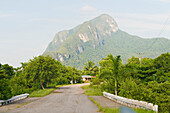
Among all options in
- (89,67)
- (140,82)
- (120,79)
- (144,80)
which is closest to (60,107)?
(120,79)

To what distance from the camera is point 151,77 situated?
4062cm

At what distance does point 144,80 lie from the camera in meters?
41.3

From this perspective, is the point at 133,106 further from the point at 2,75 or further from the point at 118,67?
the point at 2,75

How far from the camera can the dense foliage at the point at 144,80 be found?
2107 cm

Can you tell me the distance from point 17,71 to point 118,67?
2356 inches

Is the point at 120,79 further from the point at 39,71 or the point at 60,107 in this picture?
the point at 39,71

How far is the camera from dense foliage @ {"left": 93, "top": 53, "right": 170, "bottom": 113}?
69.1 ft

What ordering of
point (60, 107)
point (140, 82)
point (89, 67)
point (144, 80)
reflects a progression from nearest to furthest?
point (60, 107), point (140, 82), point (144, 80), point (89, 67)

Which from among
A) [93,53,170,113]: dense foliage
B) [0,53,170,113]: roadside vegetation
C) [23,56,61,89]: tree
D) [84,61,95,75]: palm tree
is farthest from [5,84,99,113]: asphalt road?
[84,61,95,75]: palm tree

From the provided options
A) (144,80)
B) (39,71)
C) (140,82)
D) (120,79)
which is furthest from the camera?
(39,71)

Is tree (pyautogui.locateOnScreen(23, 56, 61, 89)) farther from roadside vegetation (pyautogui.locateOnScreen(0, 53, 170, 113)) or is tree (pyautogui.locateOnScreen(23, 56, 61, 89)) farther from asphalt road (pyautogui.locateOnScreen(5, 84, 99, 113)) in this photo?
asphalt road (pyautogui.locateOnScreen(5, 84, 99, 113))

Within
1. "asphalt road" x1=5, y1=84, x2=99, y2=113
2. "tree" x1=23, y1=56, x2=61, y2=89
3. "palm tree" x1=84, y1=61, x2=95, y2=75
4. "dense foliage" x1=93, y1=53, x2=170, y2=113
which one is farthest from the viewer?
"palm tree" x1=84, y1=61, x2=95, y2=75

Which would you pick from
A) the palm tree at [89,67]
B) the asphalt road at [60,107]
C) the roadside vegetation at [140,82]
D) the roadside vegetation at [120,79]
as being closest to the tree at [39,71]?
the roadside vegetation at [120,79]

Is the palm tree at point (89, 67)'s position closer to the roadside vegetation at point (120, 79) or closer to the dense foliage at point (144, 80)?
the roadside vegetation at point (120, 79)
